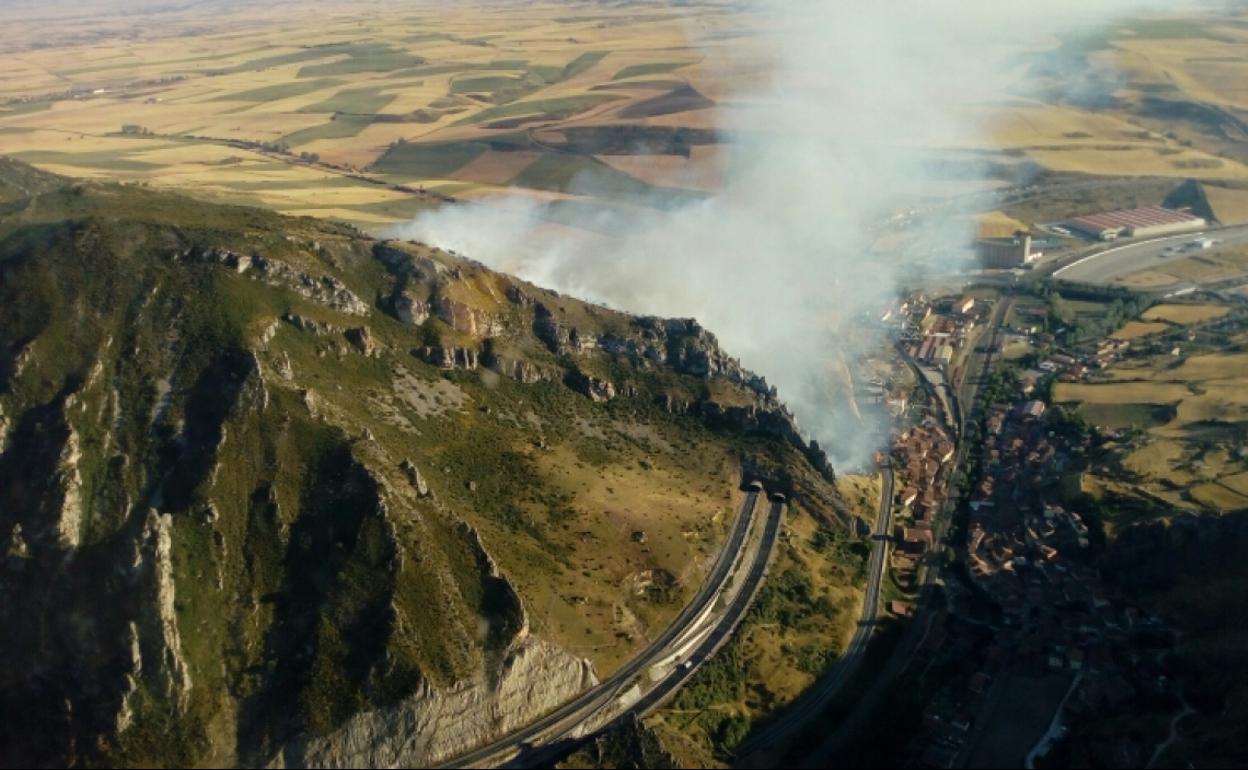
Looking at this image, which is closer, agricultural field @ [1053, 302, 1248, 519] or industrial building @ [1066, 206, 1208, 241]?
agricultural field @ [1053, 302, 1248, 519]

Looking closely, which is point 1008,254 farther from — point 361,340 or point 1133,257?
point 361,340

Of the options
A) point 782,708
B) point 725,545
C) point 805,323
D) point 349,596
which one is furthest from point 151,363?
point 805,323

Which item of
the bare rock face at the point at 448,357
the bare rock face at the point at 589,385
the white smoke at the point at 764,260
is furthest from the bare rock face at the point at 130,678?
the white smoke at the point at 764,260

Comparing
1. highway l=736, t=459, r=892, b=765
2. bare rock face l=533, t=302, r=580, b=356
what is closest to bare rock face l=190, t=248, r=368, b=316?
bare rock face l=533, t=302, r=580, b=356

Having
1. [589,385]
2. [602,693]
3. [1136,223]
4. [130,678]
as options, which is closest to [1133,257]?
[1136,223]

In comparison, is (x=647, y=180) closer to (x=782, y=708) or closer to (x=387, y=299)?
(x=387, y=299)

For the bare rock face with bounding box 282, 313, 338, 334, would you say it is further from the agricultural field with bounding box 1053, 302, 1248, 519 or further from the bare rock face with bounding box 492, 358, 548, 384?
the agricultural field with bounding box 1053, 302, 1248, 519

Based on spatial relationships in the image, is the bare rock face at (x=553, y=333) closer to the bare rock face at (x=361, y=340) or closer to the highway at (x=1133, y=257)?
the bare rock face at (x=361, y=340)
